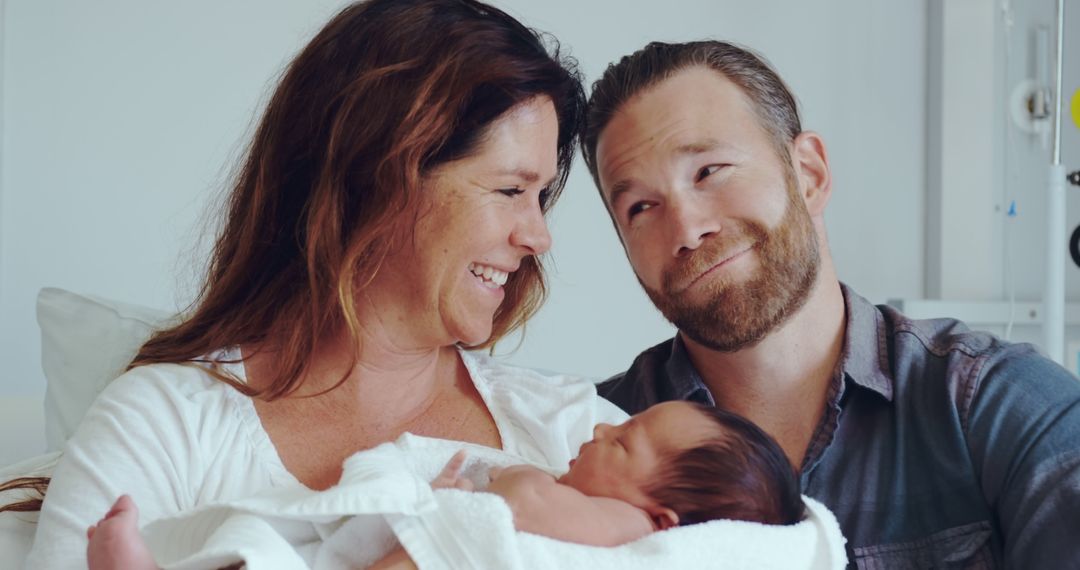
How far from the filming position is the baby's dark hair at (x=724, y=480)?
1.20 meters

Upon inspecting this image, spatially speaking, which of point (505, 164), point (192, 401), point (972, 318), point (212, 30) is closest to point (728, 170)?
point (505, 164)

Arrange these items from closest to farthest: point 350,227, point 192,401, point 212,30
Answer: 1. point 192,401
2. point 350,227
3. point 212,30

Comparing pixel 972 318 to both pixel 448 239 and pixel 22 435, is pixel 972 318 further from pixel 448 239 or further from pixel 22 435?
pixel 22 435

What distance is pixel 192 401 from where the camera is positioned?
139 centimetres

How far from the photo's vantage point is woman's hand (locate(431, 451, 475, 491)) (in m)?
1.24

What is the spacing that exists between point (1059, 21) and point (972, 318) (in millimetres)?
832

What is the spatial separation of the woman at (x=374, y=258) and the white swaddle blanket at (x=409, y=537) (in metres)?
0.17

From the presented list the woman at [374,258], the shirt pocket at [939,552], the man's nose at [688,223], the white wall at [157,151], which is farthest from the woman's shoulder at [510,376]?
the white wall at [157,151]

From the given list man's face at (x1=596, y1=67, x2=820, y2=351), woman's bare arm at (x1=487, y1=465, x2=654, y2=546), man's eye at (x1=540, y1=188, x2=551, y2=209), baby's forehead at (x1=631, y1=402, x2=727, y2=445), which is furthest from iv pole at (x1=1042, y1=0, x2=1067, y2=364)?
woman's bare arm at (x1=487, y1=465, x2=654, y2=546)

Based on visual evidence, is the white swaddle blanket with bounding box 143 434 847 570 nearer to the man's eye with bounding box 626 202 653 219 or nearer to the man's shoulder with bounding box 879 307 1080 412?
the man's shoulder with bounding box 879 307 1080 412

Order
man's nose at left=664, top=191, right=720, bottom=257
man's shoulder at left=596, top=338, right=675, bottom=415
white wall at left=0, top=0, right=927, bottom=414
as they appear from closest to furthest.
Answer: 1. man's nose at left=664, top=191, right=720, bottom=257
2. man's shoulder at left=596, top=338, right=675, bottom=415
3. white wall at left=0, top=0, right=927, bottom=414

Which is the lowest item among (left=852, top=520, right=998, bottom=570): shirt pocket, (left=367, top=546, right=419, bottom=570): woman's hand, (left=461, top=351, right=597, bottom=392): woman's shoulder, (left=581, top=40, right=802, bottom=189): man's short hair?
(left=852, top=520, right=998, bottom=570): shirt pocket

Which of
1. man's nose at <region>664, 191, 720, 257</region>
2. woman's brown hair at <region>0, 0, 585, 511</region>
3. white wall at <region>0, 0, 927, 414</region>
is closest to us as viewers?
woman's brown hair at <region>0, 0, 585, 511</region>

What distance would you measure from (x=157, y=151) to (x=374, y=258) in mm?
1209
